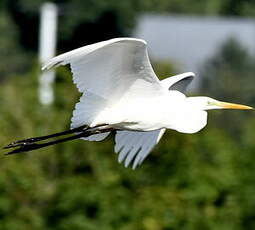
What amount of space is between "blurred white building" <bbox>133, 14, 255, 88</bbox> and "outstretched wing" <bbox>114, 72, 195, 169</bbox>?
38702 mm

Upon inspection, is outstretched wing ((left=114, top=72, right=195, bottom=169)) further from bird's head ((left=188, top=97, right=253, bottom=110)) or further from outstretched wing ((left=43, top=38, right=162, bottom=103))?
outstretched wing ((left=43, top=38, right=162, bottom=103))

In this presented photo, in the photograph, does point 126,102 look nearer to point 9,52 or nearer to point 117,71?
point 117,71

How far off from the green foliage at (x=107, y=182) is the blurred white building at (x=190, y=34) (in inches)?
1222

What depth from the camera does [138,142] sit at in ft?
30.9

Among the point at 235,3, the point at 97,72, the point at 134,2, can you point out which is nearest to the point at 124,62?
the point at 97,72

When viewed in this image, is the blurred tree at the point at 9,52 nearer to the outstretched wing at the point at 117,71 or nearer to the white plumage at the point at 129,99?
the white plumage at the point at 129,99

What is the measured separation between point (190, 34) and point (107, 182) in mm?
37115

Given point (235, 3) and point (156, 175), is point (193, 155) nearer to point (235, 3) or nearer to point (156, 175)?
point (156, 175)

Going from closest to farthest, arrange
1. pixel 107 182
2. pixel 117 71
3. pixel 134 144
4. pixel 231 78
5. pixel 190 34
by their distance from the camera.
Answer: pixel 117 71
pixel 134 144
pixel 107 182
pixel 231 78
pixel 190 34

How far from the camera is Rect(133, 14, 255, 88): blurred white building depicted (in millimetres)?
49819

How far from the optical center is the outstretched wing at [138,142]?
366 inches

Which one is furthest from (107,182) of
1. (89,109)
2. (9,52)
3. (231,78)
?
(9,52)

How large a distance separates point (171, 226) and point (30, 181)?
1966mm

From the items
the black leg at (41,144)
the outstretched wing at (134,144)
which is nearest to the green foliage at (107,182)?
the outstretched wing at (134,144)
